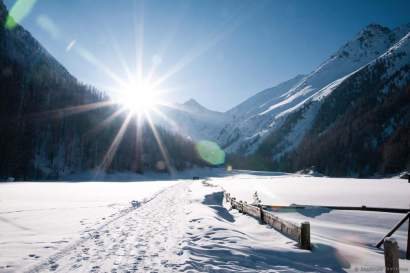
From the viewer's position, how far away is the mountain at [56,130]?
3073 inches

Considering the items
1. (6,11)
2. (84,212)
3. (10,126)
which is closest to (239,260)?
(84,212)

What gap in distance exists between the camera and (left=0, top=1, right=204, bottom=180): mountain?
78.1 meters

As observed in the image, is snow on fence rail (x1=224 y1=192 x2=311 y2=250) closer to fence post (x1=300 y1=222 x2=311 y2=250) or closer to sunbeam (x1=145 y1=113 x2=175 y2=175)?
fence post (x1=300 y1=222 x2=311 y2=250)

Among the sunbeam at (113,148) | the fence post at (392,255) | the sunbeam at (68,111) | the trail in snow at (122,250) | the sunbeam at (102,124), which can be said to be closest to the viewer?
the fence post at (392,255)

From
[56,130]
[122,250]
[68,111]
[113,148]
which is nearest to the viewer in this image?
[122,250]

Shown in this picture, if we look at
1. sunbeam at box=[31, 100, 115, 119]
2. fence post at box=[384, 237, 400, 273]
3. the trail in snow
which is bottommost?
the trail in snow

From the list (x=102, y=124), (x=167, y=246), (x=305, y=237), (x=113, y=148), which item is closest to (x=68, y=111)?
(x=102, y=124)

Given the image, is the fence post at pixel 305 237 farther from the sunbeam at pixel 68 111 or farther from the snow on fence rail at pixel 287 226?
the sunbeam at pixel 68 111

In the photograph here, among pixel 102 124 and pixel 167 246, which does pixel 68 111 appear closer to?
pixel 102 124

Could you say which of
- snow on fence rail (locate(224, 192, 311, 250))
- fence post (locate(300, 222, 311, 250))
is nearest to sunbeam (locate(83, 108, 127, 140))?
snow on fence rail (locate(224, 192, 311, 250))

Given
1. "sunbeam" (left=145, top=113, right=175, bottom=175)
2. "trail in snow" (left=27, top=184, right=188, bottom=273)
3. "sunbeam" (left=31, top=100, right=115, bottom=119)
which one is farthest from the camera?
"sunbeam" (left=145, top=113, right=175, bottom=175)

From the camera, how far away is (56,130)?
97.8m

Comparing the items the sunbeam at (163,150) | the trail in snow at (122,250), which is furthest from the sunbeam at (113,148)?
the trail in snow at (122,250)

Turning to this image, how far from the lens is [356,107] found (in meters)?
194
